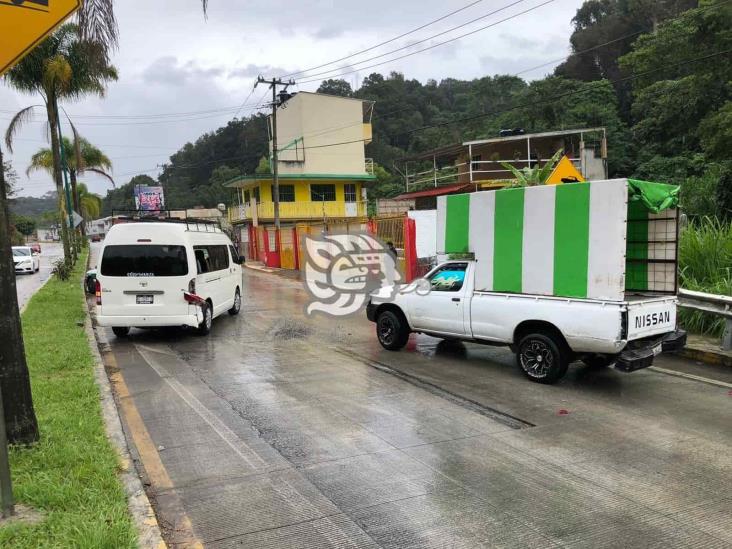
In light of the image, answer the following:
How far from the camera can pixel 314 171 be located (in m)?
42.1

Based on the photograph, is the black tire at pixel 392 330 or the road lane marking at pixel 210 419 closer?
the road lane marking at pixel 210 419

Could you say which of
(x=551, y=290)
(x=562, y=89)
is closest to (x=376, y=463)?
(x=551, y=290)

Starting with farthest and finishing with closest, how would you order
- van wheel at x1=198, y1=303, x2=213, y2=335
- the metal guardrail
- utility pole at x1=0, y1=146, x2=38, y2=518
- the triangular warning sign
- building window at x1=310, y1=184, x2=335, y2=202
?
building window at x1=310, y1=184, x2=335, y2=202, van wheel at x1=198, y1=303, x2=213, y2=335, the triangular warning sign, the metal guardrail, utility pole at x1=0, y1=146, x2=38, y2=518

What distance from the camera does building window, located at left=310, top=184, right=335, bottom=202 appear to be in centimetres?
4175

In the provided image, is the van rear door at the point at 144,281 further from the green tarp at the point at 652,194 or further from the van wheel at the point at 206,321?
the green tarp at the point at 652,194

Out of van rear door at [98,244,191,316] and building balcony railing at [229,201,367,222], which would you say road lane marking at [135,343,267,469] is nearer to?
van rear door at [98,244,191,316]

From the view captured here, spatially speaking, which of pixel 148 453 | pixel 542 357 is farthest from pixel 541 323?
pixel 148 453

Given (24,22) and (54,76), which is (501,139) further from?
(24,22)

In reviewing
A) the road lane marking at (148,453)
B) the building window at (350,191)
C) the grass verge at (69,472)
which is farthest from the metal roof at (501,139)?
the grass verge at (69,472)

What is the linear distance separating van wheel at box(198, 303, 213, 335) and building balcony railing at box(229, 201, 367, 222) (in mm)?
28665

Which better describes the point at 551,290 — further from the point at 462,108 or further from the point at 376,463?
the point at 462,108

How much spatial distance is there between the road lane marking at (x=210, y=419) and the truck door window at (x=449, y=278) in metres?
3.85

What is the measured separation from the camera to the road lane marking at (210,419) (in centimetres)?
503

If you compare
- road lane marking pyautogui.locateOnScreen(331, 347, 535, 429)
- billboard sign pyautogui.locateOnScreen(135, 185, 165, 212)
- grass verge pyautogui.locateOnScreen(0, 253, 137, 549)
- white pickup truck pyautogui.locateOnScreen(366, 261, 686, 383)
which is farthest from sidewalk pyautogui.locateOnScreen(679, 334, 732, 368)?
billboard sign pyautogui.locateOnScreen(135, 185, 165, 212)
